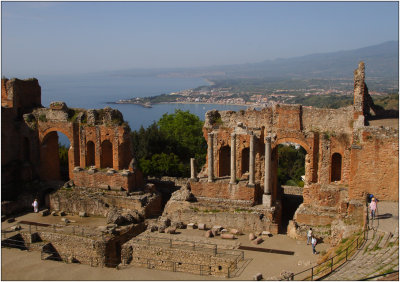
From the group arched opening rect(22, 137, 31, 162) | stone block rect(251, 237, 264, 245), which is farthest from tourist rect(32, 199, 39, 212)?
stone block rect(251, 237, 264, 245)

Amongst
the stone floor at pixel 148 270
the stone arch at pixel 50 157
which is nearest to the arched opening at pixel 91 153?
the stone arch at pixel 50 157

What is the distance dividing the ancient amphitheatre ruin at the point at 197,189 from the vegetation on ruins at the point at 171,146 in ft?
13.6

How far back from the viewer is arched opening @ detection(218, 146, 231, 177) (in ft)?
80.9

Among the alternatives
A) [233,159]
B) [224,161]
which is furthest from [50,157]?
[233,159]

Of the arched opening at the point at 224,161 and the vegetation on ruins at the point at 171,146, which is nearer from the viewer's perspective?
the arched opening at the point at 224,161

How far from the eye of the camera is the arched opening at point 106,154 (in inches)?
1056

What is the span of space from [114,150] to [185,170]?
8526 millimetres

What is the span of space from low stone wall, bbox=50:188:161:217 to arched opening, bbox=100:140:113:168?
8.57 feet

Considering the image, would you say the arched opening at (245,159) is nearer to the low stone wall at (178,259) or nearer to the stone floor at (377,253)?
the low stone wall at (178,259)

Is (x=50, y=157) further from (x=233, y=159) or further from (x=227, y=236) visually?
(x=227, y=236)

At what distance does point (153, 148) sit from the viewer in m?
35.3

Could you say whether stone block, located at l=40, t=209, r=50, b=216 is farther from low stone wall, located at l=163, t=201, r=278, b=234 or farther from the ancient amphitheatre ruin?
low stone wall, located at l=163, t=201, r=278, b=234

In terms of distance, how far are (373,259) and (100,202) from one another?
14.5 m

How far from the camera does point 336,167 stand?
22.8 m
